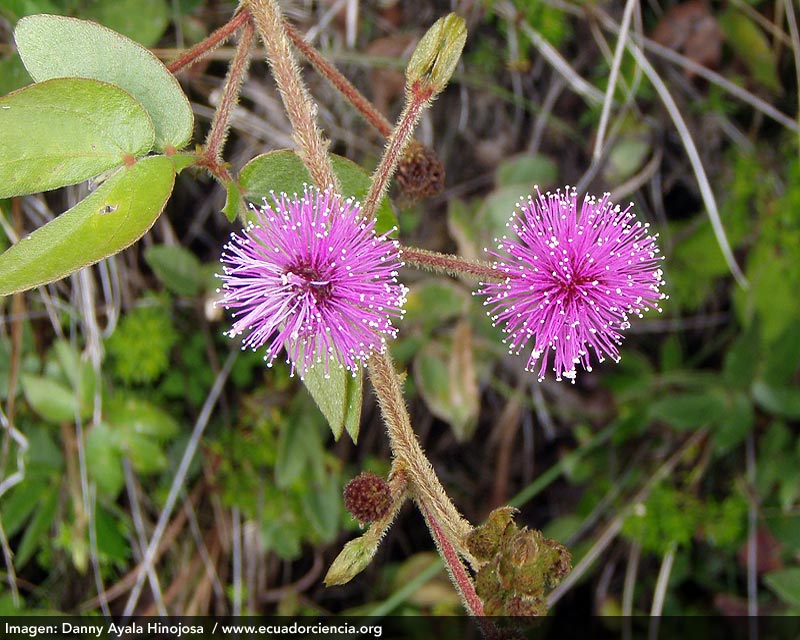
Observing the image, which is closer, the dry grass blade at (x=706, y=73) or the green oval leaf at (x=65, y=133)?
the green oval leaf at (x=65, y=133)

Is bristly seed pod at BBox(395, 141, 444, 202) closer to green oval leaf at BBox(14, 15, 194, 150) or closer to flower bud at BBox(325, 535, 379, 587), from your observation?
green oval leaf at BBox(14, 15, 194, 150)

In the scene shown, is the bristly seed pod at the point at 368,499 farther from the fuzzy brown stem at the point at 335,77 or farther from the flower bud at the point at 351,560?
the fuzzy brown stem at the point at 335,77

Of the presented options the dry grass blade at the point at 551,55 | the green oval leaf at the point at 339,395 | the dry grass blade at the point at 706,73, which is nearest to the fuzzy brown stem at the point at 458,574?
the green oval leaf at the point at 339,395

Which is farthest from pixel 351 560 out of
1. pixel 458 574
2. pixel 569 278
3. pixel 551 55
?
pixel 551 55

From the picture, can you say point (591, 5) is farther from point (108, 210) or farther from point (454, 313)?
point (108, 210)

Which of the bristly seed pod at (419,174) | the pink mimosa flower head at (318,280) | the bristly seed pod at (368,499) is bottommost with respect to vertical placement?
the bristly seed pod at (368,499)

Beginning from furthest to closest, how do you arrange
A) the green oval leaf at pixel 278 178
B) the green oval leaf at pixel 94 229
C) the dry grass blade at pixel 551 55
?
the dry grass blade at pixel 551 55, the green oval leaf at pixel 278 178, the green oval leaf at pixel 94 229
